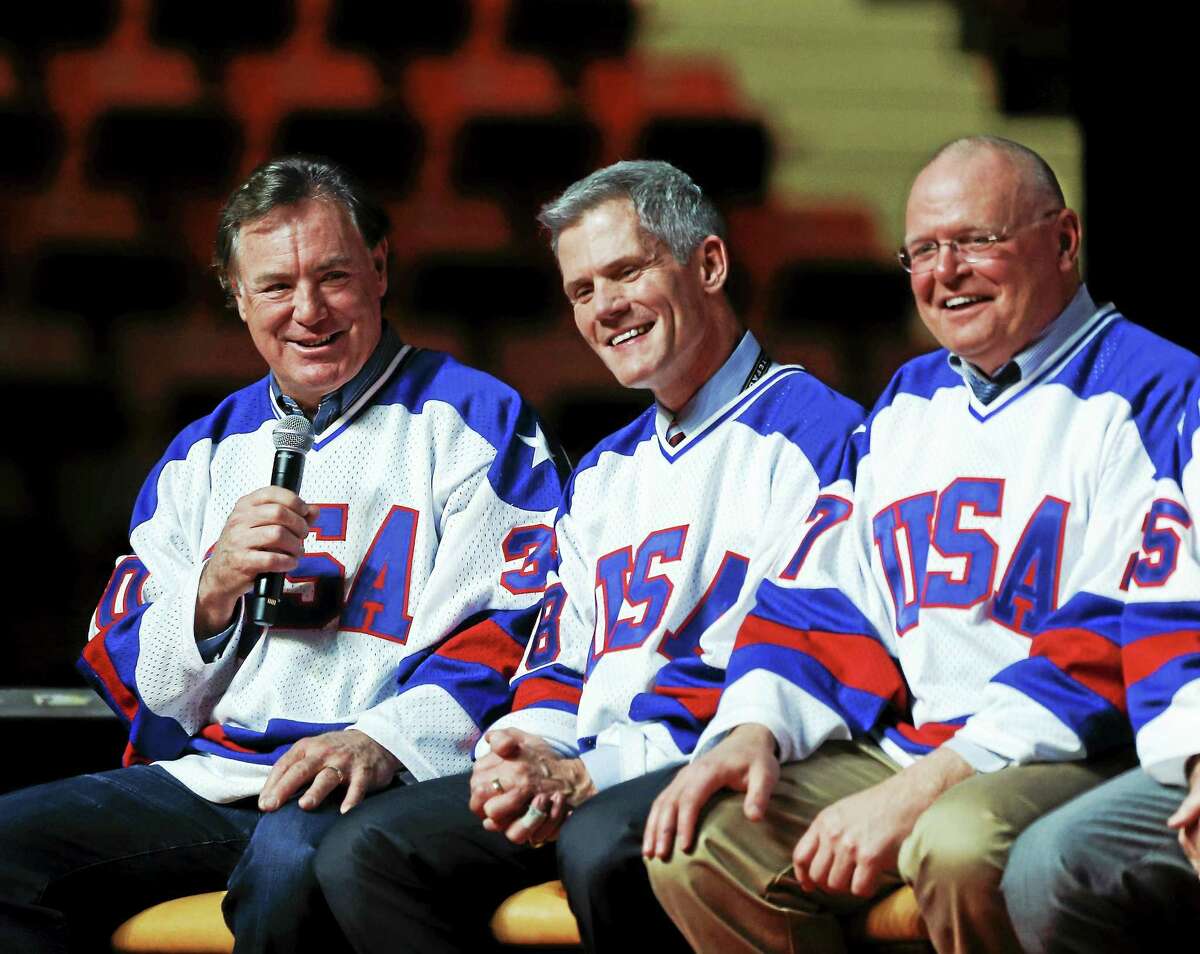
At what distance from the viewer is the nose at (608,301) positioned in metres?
2.58

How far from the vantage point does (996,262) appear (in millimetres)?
2242

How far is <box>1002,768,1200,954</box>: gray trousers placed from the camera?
70.6 inches

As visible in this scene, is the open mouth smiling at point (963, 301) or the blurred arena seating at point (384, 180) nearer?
the open mouth smiling at point (963, 301)

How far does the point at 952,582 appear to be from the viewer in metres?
2.17

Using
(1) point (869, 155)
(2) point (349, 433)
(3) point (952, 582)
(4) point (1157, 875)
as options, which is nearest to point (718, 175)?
(1) point (869, 155)

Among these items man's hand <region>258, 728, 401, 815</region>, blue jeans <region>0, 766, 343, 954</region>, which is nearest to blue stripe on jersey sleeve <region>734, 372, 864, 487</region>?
man's hand <region>258, 728, 401, 815</region>

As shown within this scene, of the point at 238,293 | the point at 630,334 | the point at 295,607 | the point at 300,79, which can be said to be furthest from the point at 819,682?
the point at 300,79

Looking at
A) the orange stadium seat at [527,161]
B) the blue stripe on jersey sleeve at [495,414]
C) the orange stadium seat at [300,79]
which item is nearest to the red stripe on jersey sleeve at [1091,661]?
the blue stripe on jersey sleeve at [495,414]

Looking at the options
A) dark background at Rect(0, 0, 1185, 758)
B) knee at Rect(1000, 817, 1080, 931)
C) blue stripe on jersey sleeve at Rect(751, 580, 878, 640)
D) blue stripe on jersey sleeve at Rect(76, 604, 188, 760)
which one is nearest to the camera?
knee at Rect(1000, 817, 1080, 931)

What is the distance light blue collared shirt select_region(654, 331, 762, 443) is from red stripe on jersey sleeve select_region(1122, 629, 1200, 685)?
31.6 inches

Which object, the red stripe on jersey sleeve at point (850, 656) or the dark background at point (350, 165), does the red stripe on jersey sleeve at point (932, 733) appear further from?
the dark background at point (350, 165)

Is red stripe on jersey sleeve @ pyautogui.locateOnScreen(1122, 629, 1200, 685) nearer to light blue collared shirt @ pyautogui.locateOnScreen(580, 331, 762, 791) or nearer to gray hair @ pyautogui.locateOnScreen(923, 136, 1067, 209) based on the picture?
gray hair @ pyautogui.locateOnScreen(923, 136, 1067, 209)

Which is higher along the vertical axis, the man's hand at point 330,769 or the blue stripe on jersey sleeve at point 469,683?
the blue stripe on jersey sleeve at point 469,683

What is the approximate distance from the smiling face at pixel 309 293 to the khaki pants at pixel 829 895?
1076 millimetres
